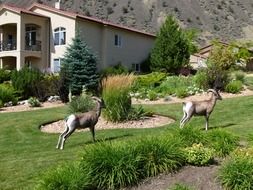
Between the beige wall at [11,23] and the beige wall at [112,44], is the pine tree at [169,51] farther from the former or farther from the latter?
the beige wall at [11,23]

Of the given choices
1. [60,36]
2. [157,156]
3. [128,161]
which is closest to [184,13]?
[60,36]

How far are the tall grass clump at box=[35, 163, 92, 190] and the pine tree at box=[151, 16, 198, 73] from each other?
114 ft

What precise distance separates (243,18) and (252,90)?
78.4m

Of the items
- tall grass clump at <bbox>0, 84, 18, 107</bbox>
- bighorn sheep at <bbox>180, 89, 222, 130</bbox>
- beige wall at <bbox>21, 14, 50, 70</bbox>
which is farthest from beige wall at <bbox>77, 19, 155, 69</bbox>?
bighorn sheep at <bbox>180, 89, 222, 130</bbox>

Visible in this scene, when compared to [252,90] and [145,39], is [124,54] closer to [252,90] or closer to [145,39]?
[145,39]

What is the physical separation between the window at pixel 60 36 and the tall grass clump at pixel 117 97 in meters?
25.4

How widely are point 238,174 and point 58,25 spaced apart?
3533 cm

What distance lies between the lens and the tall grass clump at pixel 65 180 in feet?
24.0

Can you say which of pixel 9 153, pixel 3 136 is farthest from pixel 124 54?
pixel 9 153

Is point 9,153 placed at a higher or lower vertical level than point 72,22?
lower

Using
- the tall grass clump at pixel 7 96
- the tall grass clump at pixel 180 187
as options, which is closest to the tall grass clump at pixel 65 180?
the tall grass clump at pixel 180 187

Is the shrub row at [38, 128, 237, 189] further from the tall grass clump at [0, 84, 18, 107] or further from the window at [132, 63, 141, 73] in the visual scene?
the window at [132, 63, 141, 73]

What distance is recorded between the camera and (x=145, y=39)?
1900 inches

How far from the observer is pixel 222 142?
9180 millimetres
